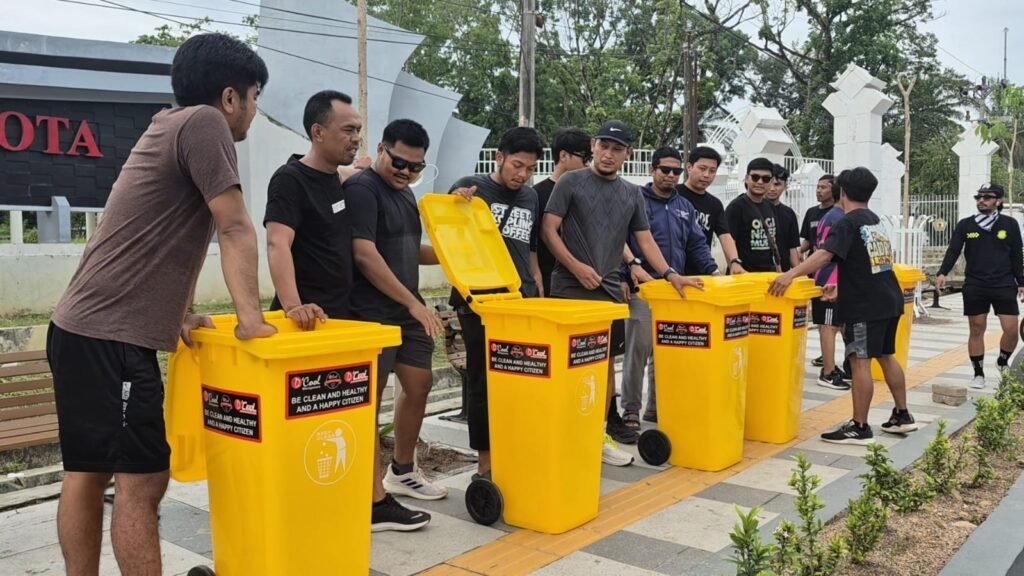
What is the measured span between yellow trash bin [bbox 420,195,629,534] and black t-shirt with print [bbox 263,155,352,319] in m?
0.54

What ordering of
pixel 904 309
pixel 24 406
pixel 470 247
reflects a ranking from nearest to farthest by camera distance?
pixel 470 247
pixel 24 406
pixel 904 309

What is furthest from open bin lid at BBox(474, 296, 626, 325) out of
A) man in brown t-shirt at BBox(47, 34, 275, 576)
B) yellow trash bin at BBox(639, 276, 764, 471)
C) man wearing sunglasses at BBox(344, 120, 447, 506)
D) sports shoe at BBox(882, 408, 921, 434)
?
sports shoe at BBox(882, 408, 921, 434)

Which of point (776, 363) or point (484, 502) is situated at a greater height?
point (776, 363)

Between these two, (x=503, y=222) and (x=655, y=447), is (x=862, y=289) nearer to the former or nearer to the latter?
(x=655, y=447)

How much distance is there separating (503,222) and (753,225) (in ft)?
10.2

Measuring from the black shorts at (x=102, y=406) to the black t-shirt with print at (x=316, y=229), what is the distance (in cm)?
108

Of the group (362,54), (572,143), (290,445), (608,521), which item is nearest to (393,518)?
(608,521)

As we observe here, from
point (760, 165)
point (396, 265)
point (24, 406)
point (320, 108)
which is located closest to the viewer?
point (320, 108)

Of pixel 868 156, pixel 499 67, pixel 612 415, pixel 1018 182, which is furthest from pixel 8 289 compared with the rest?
pixel 1018 182

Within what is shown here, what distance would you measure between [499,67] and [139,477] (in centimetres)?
3342

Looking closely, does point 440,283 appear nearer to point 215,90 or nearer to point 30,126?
point 30,126

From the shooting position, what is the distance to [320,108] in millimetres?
3631

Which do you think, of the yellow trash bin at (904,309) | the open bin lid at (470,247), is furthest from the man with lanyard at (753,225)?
the open bin lid at (470,247)

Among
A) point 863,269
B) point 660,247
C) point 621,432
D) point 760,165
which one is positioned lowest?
point 621,432
